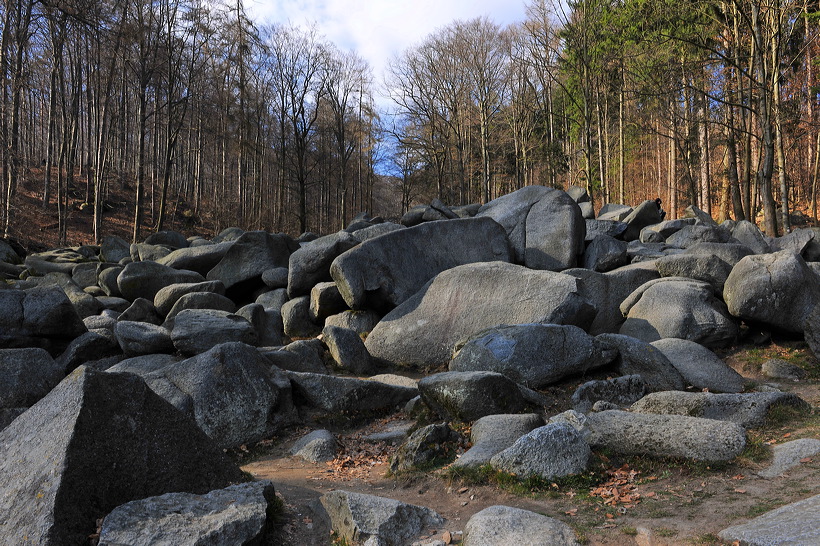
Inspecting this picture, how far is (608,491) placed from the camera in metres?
5.00

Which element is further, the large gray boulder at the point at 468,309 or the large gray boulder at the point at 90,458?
the large gray boulder at the point at 468,309

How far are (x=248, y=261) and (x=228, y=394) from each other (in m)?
8.62

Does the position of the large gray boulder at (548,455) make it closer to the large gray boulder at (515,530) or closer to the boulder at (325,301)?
the large gray boulder at (515,530)

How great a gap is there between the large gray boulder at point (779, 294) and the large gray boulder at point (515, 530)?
7.92 metres

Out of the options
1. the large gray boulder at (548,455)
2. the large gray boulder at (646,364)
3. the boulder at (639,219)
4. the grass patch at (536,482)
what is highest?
the boulder at (639,219)

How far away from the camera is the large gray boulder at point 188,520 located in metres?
3.61

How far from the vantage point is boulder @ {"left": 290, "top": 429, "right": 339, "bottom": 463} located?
22.8 ft

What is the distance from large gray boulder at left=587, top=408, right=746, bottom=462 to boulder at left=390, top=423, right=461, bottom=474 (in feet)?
5.09

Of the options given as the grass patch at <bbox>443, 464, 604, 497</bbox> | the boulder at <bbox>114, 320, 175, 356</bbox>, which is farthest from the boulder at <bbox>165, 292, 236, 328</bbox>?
the grass patch at <bbox>443, 464, 604, 497</bbox>

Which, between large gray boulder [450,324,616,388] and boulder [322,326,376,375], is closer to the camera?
large gray boulder [450,324,616,388]

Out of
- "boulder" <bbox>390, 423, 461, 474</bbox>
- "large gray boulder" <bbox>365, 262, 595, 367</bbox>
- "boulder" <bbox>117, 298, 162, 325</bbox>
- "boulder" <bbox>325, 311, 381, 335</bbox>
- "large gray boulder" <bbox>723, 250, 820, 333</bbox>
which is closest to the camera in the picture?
"boulder" <bbox>390, 423, 461, 474</bbox>

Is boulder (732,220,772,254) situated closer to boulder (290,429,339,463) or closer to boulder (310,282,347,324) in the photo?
boulder (310,282,347,324)

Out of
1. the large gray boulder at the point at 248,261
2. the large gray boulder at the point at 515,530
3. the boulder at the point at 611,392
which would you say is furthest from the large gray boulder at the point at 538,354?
the large gray boulder at the point at 248,261

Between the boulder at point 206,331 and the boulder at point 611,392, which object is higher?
the boulder at point 206,331
